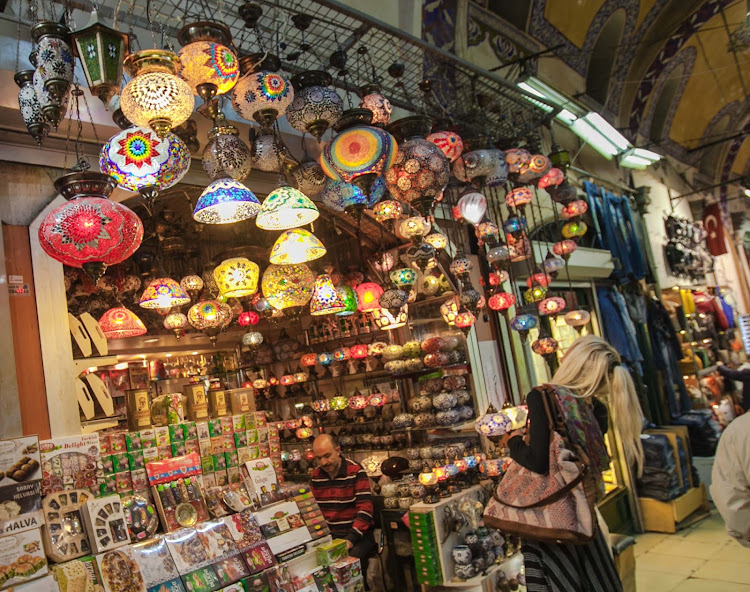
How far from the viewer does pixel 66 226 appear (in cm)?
214

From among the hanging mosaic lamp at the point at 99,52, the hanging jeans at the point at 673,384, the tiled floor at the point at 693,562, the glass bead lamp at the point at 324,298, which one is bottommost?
the tiled floor at the point at 693,562

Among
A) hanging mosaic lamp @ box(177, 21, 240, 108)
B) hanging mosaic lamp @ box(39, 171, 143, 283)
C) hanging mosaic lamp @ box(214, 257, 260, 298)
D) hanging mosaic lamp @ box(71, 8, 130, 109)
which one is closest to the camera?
hanging mosaic lamp @ box(71, 8, 130, 109)

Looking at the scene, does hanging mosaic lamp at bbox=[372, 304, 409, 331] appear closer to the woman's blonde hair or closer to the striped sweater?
the striped sweater

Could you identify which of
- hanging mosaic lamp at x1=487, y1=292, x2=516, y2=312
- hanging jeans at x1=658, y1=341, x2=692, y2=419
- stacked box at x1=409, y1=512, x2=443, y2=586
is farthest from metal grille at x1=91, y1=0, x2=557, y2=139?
hanging jeans at x1=658, y1=341, x2=692, y2=419

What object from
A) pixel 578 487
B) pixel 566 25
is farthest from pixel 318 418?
pixel 566 25

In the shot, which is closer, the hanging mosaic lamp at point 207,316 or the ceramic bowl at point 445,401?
the hanging mosaic lamp at point 207,316

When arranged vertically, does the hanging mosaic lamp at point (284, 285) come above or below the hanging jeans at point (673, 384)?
above

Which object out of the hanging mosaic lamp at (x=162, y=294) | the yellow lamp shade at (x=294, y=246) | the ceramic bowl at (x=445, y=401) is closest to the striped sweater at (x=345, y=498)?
the ceramic bowl at (x=445, y=401)

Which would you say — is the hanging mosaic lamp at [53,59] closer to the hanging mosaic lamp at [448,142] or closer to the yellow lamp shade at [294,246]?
the yellow lamp shade at [294,246]

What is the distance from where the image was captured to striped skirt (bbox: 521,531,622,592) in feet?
7.58

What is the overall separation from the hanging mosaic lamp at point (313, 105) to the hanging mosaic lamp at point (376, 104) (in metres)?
0.41

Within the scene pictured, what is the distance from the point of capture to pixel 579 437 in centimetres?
229

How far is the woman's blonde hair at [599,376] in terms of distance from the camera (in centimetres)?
244

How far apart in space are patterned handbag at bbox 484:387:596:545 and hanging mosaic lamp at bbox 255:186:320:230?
4.31 feet
